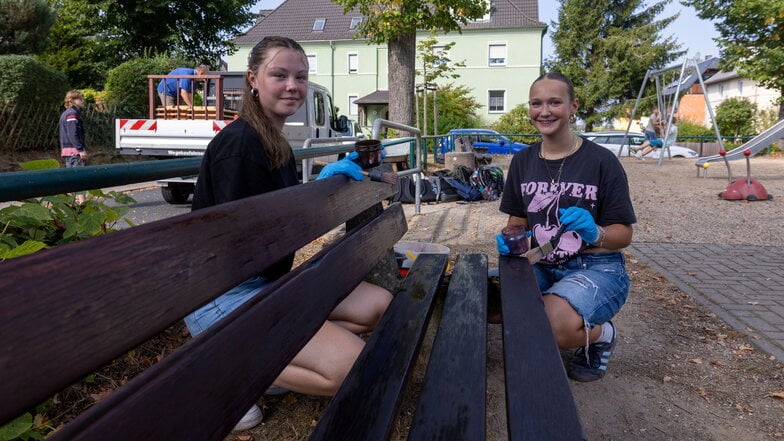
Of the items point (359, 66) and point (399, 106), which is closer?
point (399, 106)

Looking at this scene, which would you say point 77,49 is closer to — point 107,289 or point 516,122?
point 516,122

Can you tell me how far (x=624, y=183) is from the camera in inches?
108

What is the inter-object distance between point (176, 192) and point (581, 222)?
859 cm

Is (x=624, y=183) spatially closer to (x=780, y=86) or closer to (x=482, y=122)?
(x=780, y=86)

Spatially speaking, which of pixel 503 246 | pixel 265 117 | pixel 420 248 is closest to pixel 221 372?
pixel 265 117

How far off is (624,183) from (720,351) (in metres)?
1.24

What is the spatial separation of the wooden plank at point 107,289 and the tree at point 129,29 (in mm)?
24426

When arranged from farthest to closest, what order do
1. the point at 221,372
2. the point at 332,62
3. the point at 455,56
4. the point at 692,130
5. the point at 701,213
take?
1. the point at 332,62
2. the point at 455,56
3. the point at 692,130
4. the point at 701,213
5. the point at 221,372

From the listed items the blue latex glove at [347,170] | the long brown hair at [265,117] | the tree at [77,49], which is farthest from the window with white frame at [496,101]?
the long brown hair at [265,117]

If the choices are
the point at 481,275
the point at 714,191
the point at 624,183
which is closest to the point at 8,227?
the point at 481,275

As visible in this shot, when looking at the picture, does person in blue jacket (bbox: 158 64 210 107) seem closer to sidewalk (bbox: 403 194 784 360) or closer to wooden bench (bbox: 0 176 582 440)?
sidewalk (bbox: 403 194 784 360)

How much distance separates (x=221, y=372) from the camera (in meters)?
1.15

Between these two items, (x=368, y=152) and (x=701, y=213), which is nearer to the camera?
(x=368, y=152)

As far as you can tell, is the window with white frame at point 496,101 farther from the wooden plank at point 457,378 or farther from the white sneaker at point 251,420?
the white sneaker at point 251,420
